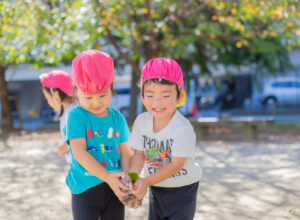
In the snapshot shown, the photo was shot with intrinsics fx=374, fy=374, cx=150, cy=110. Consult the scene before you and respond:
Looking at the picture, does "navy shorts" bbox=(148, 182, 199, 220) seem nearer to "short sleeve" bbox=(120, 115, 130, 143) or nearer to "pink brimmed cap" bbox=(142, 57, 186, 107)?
"short sleeve" bbox=(120, 115, 130, 143)

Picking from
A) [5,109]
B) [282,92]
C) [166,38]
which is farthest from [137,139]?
[282,92]

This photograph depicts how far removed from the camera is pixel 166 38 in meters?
9.35

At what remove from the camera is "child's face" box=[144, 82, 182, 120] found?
2131 mm

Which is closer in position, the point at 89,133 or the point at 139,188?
the point at 139,188

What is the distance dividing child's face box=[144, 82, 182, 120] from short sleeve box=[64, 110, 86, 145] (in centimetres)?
39

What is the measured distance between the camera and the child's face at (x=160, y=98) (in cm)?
213

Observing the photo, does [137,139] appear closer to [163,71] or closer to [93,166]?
[93,166]

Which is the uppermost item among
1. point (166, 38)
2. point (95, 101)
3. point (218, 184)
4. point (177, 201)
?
point (166, 38)

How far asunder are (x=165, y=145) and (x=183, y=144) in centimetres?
13

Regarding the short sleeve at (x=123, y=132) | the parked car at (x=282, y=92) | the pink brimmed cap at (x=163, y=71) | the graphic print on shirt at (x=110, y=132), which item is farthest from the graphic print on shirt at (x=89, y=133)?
the parked car at (x=282, y=92)

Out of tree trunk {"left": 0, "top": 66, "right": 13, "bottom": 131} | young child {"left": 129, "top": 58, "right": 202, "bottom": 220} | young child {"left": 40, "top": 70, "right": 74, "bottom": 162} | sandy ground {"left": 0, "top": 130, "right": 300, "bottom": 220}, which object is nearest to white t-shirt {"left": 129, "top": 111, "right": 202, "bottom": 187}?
young child {"left": 129, "top": 58, "right": 202, "bottom": 220}

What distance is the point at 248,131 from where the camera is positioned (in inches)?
395

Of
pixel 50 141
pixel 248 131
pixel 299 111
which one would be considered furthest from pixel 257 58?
pixel 50 141

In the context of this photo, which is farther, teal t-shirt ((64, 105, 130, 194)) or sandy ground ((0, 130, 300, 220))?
sandy ground ((0, 130, 300, 220))
